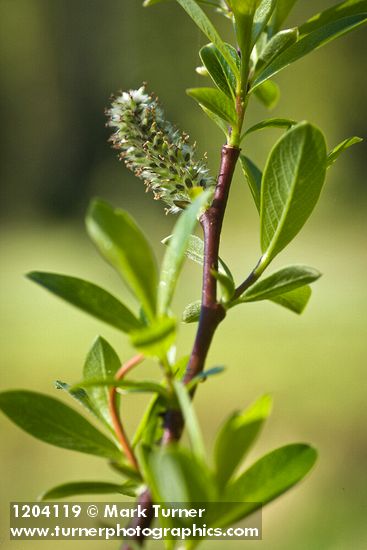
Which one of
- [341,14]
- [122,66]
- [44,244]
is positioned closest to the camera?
[341,14]

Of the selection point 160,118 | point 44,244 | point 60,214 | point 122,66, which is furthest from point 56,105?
point 160,118

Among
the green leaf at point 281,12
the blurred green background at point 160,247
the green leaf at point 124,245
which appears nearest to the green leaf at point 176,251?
the green leaf at point 124,245

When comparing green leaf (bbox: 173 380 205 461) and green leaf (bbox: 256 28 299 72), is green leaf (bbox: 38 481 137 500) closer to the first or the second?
green leaf (bbox: 173 380 205 461)

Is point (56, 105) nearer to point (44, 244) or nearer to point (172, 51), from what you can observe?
point (172, 51)

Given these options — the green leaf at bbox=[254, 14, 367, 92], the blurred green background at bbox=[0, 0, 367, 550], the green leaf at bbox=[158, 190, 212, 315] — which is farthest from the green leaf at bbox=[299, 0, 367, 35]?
the blurred green background at bbox=[0, 0, 367, 550]

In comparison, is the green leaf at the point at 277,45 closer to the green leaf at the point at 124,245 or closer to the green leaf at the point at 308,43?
the green leaf at the point at 308,43

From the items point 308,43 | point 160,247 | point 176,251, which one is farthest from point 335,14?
point 160,247
